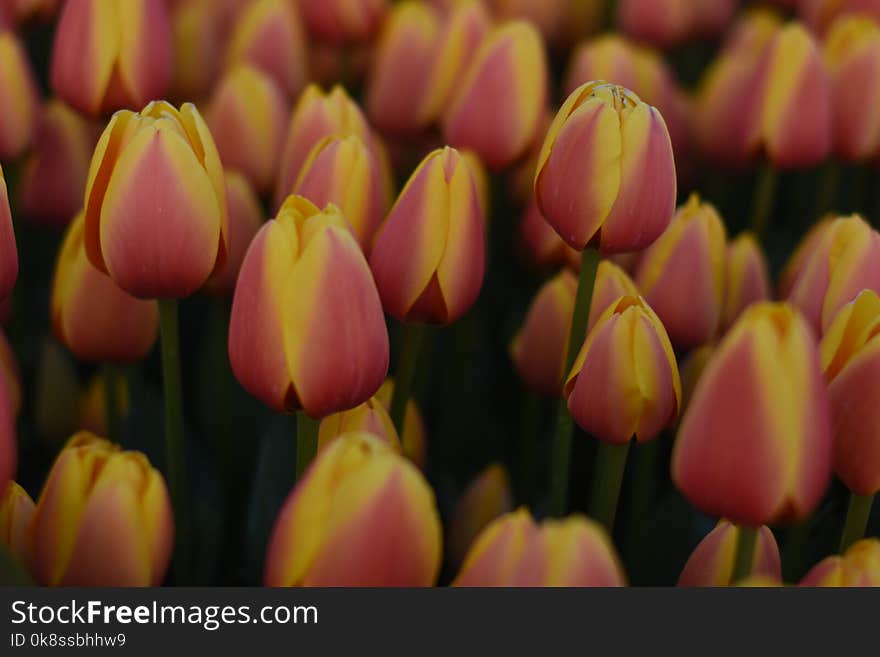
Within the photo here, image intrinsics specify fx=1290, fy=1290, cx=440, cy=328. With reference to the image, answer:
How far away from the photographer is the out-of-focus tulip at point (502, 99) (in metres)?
0.71

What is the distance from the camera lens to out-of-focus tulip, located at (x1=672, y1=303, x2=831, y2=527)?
413 mm

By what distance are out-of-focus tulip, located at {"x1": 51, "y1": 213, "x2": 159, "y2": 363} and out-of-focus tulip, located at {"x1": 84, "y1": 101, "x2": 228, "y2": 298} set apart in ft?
0.22

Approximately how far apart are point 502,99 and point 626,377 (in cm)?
26

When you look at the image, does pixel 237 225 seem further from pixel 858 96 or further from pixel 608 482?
pixel 858 96

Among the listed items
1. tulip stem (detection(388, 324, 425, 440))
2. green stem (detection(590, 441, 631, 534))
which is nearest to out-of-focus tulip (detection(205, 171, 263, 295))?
tulip stem (detection(388, 324, 425, 440))

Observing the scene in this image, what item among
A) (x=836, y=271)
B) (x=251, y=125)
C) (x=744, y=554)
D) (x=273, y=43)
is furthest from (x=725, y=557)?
(x=273, y=43)

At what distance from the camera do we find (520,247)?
756 millimetres

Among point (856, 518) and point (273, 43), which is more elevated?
point (273, 43)

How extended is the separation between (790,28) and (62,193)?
0.44 metres

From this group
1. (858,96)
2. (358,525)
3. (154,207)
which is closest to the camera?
(358,525)

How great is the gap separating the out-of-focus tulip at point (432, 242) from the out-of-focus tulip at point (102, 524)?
13cm

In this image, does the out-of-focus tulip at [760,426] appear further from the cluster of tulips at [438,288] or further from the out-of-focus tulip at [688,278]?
the out-of-focus tulip at [688,278]

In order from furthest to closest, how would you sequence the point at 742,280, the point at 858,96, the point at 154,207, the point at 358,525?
the point at 858,96 → the point at 742,280 → the point at 154,207 → the point at 358,525

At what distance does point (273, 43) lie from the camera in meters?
0.82
